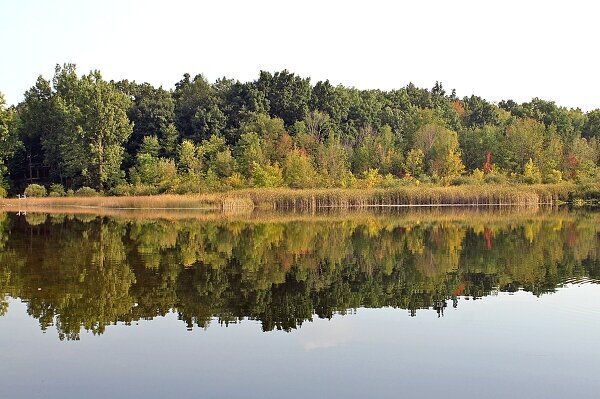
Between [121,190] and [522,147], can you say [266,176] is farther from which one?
[522,147]

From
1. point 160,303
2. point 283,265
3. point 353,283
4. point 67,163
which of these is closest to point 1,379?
point 160,303

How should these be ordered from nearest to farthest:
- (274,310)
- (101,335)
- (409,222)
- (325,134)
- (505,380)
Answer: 1. (505,380)
2. (101,335)
3. (274,310)
4. (409,222)
5. (325,134)

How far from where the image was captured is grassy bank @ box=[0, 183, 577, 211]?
50.1 meters

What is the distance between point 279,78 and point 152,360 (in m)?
67.9

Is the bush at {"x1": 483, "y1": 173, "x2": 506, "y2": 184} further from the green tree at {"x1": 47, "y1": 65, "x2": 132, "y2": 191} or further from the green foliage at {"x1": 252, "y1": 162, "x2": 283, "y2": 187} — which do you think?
the green tree at {"x1": 47, "y1": 65, "x2": 132, "y2": 191}

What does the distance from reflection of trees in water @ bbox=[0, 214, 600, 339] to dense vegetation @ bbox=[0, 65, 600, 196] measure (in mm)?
29598

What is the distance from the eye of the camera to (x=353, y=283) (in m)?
15.7

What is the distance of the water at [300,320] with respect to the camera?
835 centimetres

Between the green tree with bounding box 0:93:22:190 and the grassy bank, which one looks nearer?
the grassy bank

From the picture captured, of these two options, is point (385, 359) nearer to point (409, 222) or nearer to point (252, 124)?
point (409, 222)

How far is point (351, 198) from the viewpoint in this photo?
51.5 metres

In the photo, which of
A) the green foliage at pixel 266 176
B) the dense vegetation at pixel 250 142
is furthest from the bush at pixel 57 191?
the green foliage at pixel 266 176

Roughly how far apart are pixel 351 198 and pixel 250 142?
15.5 metres

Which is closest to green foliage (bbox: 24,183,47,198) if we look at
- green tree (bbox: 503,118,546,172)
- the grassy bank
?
the grassy bank
